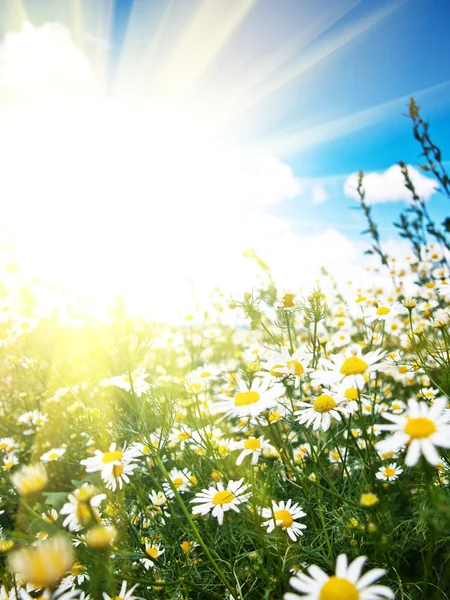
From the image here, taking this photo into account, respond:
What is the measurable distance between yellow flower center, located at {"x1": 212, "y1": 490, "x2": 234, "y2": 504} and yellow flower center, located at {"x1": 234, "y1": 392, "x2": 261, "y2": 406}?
0.49 m

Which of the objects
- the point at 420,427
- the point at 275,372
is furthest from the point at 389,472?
the point at 420,427

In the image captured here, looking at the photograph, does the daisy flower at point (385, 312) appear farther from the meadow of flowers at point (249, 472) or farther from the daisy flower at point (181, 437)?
the daisy flower at point (181, 437)

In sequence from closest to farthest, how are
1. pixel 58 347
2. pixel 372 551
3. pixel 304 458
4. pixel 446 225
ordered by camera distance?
pixel 372 551, pixel 304 458, pixel 446 225, pixel 58 347

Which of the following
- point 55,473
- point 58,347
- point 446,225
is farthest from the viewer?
point 58,347

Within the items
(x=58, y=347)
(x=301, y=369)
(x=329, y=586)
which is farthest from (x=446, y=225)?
(x=58, y=347)

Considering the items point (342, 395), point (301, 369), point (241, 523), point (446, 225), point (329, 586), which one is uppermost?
point (446, 225)

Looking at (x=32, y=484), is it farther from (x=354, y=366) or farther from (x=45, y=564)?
(x=354, y=366)

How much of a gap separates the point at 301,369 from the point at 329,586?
35.1 inches

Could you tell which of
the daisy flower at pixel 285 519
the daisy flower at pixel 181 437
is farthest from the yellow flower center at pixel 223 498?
the daisy flower at pixel 181 437

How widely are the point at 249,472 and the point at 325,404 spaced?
536 mm

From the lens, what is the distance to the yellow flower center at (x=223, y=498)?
5.47ft

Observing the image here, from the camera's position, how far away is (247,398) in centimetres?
149

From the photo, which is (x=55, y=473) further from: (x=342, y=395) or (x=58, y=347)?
(x=342, y=395)

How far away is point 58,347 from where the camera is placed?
4.69 metres
